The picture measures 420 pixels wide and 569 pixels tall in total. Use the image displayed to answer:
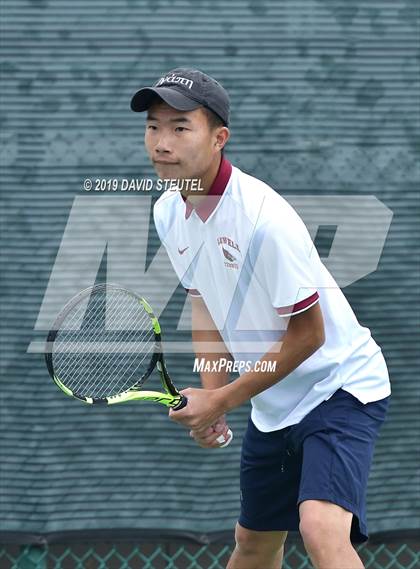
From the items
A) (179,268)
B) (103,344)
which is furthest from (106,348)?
(179,268)

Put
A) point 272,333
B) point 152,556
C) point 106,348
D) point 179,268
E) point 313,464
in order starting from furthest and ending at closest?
point 152,556 < point 106,348 < point 179,268 < point 272,333 < point 313,464

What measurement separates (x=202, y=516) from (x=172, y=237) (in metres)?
1.37

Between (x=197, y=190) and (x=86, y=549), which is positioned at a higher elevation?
(x=197, y=190)

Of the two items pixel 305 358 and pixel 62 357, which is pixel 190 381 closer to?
pixel 62 357

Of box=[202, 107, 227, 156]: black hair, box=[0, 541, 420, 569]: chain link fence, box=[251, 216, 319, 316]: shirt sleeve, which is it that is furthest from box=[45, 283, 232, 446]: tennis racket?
box=[0, 541, 420, 569]: chain link fence

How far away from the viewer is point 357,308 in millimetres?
4781

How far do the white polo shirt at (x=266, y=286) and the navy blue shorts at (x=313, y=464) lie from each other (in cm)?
5

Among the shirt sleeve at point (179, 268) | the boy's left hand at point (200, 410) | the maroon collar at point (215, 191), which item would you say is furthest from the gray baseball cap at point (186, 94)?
the boy's left hand at point (200, 410)

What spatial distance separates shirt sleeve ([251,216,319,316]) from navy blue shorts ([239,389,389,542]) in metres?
0.38

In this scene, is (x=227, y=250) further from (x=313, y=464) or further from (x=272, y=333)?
(x=313, y=464)

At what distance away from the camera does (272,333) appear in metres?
3.67

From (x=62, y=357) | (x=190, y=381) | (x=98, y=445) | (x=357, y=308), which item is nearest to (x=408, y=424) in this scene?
(x=357, y=308)

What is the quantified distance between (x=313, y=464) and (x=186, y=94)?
1089 millimetres

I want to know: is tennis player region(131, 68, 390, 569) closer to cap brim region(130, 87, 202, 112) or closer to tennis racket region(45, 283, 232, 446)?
cap brim region(130, 87, 202, 112)
